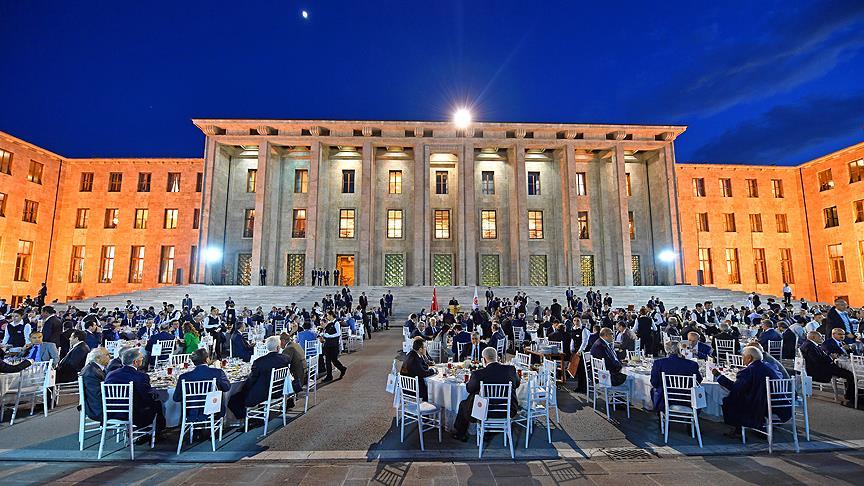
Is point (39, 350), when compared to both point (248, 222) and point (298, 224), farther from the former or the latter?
point (248, 222)

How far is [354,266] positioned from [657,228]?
22050mm

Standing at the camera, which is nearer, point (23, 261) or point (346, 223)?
point (23, 261)

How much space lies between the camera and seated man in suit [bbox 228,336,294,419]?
596 cm

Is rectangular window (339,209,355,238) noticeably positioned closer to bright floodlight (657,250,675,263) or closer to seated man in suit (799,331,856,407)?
bright floodlight (657,250,675,263)

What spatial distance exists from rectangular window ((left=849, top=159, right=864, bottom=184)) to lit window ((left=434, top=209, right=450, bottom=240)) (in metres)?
26.1

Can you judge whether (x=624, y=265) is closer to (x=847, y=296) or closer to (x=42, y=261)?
(x=847, y=296)

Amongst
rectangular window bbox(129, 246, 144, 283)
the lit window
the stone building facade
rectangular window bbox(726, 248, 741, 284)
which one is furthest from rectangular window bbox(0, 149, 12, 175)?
rectangular window bbox(726, 248, 741, 284)

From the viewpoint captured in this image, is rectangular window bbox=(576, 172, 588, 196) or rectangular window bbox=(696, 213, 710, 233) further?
rectangular window bbox=(576, 172, 588, 196)

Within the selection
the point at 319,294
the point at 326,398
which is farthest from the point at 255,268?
the point at 326,398

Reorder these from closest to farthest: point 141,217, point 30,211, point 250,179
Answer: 1. point 30,211
2. point 141,217
3. point 250,179

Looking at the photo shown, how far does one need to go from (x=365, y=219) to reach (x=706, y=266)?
24774mm

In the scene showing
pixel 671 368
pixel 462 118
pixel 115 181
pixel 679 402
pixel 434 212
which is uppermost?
pixel 462 118

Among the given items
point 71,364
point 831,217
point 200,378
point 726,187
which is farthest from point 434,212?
point 831,217

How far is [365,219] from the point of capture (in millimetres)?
28609
